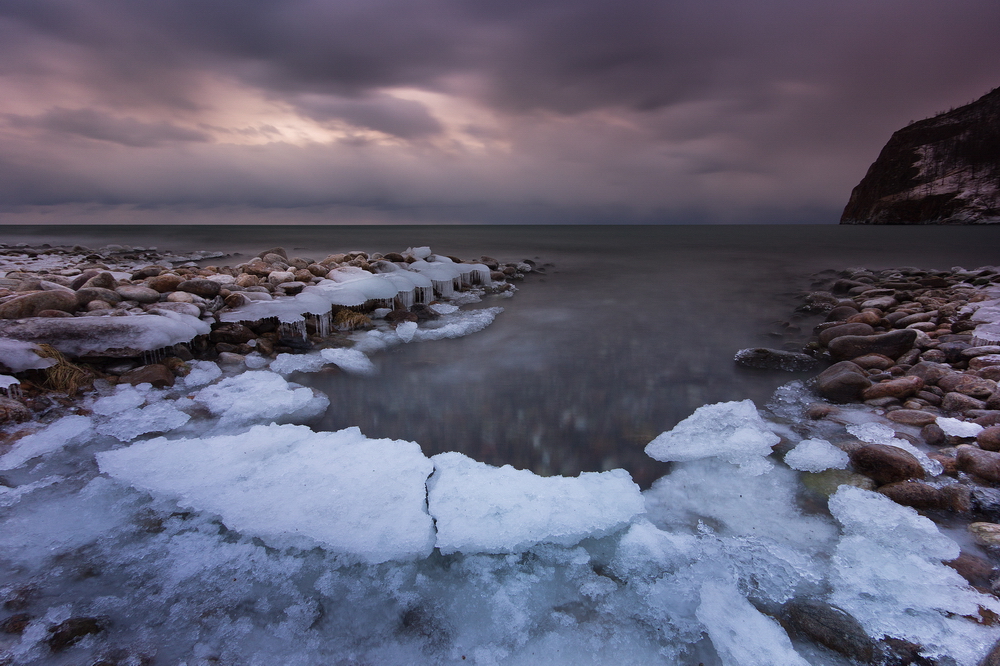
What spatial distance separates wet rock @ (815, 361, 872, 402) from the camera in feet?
15.5

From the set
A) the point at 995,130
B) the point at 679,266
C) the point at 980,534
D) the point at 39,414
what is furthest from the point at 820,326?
the point at 995,130

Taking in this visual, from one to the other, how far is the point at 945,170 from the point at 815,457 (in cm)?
8539

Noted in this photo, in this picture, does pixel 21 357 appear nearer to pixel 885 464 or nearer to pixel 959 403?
pixel 885 464

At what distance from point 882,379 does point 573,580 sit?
5.06 metres

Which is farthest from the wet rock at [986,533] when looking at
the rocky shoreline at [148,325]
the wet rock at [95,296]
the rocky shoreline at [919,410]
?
the wet rock at [95,296]

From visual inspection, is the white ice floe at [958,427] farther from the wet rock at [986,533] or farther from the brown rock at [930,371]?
the wet rock at [986,533]

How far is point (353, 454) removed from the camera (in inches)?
142

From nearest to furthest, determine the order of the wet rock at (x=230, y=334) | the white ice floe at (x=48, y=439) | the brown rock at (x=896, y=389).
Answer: the white ice floe at (x=48, y=439), the brown rock at (x=896, y=389), the wet rock at (x=230, y=334)

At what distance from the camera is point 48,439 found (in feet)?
11.9

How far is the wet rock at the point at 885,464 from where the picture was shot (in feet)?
10.3

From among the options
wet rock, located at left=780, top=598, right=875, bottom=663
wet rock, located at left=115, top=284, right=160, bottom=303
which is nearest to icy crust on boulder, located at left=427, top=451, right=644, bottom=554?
wet rock, located at left=780, top=598, right=875, bottom=663

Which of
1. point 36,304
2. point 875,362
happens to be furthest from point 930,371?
point 36,304

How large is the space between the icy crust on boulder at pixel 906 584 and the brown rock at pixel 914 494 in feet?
0.29

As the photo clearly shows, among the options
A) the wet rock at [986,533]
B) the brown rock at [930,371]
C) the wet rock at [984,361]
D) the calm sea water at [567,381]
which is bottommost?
the calm sea water at [567,381]
